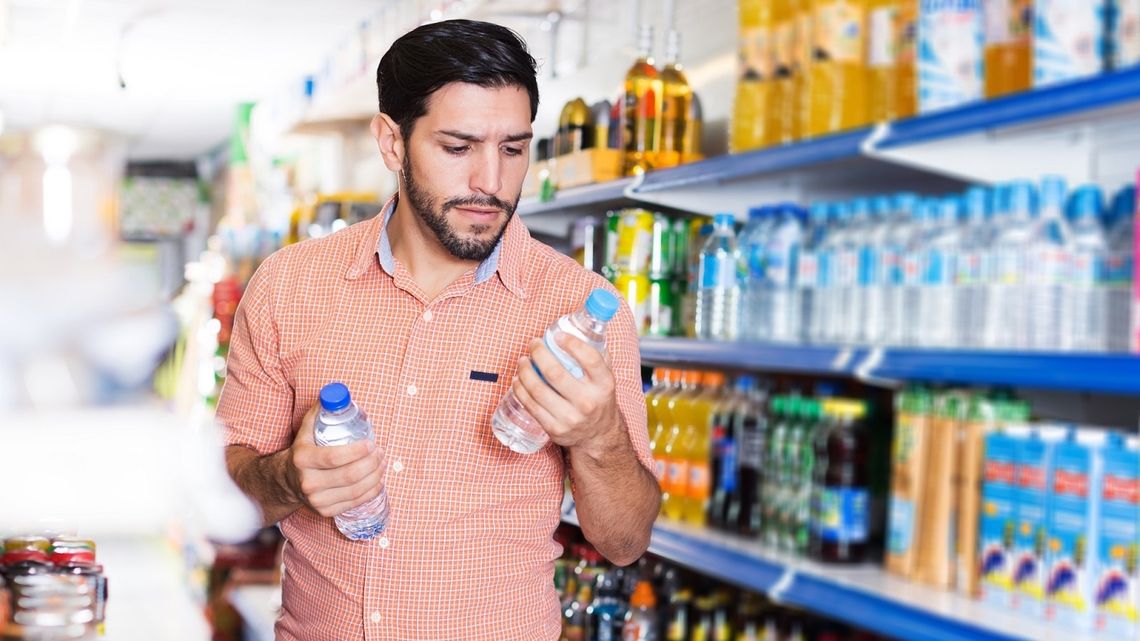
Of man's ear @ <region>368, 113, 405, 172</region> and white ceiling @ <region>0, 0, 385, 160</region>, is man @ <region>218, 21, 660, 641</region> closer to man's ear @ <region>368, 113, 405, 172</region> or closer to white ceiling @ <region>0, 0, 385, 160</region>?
man's ear @ <region>368, 113, 405, 172</region>

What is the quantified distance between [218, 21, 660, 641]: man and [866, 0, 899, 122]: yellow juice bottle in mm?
811

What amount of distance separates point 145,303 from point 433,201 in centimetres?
106

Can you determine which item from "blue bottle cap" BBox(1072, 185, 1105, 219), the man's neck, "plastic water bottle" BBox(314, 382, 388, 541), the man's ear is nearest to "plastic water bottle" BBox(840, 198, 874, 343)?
"blue bottle cap" BBox(1072, 185, 1105, 219)

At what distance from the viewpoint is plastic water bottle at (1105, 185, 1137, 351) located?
1.83m

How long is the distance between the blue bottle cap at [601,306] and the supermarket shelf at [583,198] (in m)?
1.49

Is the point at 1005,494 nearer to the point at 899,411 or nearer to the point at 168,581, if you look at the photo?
the point at 899,411

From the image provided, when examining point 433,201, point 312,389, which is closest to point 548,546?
point 312,389

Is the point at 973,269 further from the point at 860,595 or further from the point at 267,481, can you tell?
the point at 267,481

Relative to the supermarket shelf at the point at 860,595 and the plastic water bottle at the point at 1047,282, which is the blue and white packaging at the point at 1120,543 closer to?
the supermarket shelf at the point at 860,595

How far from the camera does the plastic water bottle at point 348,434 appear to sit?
1.44 m

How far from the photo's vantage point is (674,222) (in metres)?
3.14

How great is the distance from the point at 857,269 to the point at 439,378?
933mm

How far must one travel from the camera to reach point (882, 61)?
2.35m

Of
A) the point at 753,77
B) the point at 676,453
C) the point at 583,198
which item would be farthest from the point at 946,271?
the point at 583,198
